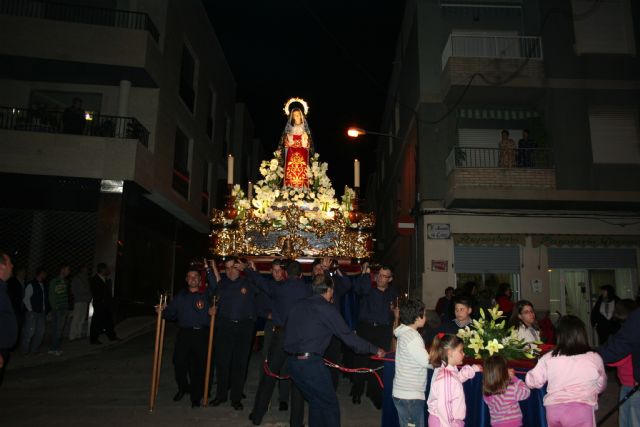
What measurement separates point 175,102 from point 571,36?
13.1 m

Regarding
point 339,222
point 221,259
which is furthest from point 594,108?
point 221,259

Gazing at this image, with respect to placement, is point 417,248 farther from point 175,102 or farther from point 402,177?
point 175,102

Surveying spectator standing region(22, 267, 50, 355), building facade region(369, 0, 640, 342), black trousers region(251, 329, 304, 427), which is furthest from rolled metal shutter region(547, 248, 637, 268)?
spectator standing region(22, 267, 50, 355)

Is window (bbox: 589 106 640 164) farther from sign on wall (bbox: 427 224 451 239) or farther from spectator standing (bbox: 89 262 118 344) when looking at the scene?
spectator standing (bbox: 89 262 118 344)

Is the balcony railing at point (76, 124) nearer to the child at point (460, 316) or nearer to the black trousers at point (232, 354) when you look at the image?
the black trousers at point (232, 354)

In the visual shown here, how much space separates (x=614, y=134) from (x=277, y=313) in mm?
13120

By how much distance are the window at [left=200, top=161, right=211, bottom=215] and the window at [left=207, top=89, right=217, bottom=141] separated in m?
1.48

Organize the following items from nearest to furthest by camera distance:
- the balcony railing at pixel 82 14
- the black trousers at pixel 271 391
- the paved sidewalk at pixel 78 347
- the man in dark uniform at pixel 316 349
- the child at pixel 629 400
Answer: the child at pixel 629 400 → the man in dark uniform at pixel 316 349 → the black trousers at pixel 271 391 → the paved sidewalk at pixel 78 347 → the balcony railing at pixel 82 14

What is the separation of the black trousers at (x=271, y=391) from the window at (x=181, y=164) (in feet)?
40.2

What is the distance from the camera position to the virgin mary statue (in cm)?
1089

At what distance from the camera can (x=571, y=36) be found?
14.9m

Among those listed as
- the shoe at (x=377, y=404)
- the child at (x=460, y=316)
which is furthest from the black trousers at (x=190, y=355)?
the child at (x=460, y=316)

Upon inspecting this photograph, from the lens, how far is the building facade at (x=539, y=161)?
1406cm

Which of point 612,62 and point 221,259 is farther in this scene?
point 612,62
